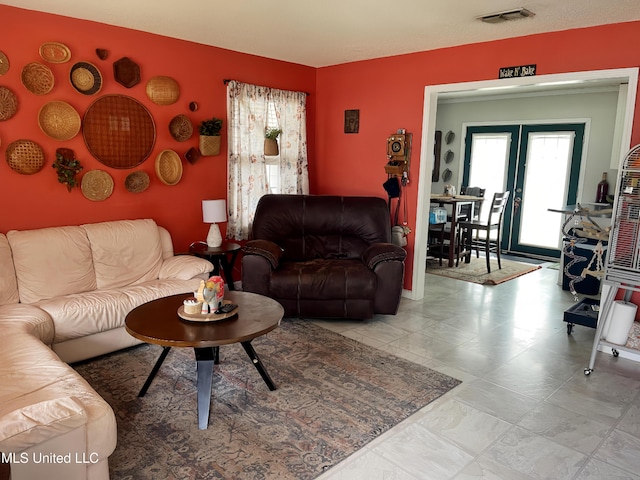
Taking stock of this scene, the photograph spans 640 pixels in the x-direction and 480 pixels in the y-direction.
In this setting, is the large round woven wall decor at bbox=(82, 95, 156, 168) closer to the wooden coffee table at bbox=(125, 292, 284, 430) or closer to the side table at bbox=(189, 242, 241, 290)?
the side table at bbox=(189, 242, 241, 290)

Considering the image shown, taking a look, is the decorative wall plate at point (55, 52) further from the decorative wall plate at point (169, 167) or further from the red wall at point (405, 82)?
the red wall at point (405, 82)

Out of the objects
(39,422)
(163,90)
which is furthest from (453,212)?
(39,422)

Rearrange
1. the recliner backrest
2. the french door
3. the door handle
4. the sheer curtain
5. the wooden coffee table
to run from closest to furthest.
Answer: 1. the wooden coffee table
2. the recliner backrest
3. the sheer curtain
4. the french door
5. the door handle

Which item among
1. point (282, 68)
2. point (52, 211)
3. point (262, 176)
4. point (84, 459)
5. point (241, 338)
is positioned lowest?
point (84, 459)

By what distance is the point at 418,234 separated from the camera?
15.3ft

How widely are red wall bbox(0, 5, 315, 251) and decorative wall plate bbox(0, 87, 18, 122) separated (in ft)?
0.13

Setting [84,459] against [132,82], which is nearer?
[84,459]

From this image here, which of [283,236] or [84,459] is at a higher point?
[283,236]

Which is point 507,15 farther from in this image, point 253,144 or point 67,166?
point 67,166

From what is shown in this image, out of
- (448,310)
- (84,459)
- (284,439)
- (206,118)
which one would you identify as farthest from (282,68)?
(84,459)

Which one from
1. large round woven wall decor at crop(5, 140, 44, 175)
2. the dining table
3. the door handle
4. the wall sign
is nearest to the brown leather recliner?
the wall sign

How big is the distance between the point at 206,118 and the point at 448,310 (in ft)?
9.81

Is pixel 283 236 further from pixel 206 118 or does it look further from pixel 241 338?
pixel 241 338

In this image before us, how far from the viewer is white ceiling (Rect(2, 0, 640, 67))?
3.05 metres
